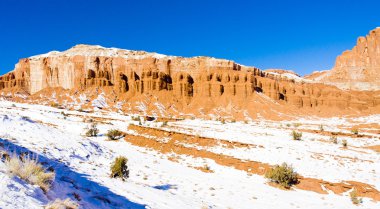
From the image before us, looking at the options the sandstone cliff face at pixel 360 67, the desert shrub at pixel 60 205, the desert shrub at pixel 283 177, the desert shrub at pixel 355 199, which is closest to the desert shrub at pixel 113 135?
the desert shrub at pixel 283 177

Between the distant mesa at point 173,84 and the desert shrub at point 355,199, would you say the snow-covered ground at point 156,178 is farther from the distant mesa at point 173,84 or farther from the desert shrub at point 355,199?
the distant mesa at point 173,84

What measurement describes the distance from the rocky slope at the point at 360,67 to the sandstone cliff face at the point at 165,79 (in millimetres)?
12776

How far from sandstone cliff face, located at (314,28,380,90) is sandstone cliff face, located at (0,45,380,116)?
12805 millimetres

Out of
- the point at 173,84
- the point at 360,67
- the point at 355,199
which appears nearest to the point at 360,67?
the point at 360,67

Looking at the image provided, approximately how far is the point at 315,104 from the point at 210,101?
3730cm

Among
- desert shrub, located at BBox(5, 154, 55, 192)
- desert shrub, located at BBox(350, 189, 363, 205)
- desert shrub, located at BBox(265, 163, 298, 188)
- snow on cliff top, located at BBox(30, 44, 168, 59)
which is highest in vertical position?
snow on cliff top, located at BBox(30, 44, 168, 59)

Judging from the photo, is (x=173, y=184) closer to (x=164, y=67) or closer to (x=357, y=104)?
(x=164, y=67)

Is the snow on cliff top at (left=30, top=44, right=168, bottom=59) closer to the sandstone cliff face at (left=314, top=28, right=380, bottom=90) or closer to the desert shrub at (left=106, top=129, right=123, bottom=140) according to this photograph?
the desert shrub at (left=106, top=129, right=123, bottom=140)

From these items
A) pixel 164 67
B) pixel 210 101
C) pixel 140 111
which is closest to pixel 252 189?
pixel 140 111

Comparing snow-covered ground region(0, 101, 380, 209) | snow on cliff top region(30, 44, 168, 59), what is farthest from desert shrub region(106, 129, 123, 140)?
snow on cliff top region(30, 44, 168, 59)

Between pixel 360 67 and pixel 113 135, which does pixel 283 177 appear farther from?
pixel 360 67

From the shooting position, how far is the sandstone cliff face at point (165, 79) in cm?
8794

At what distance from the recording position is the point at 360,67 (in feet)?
397

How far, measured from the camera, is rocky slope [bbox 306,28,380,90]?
115 meters
